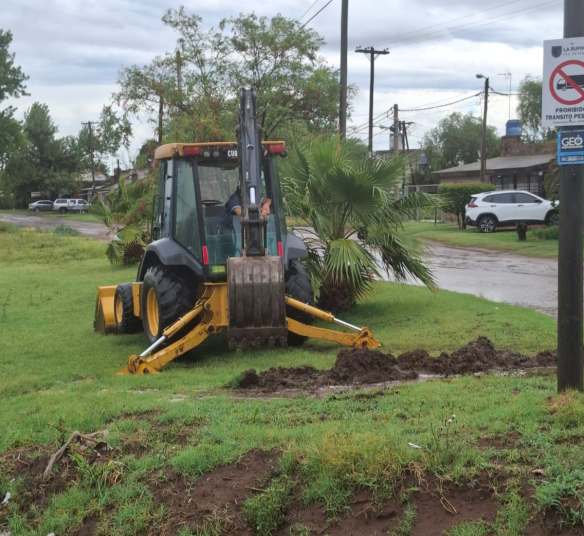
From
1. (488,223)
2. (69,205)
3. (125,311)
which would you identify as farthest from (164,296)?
(69,205)

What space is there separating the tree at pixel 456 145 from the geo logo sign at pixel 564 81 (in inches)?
3358

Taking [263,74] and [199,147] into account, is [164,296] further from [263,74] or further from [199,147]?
[263,74]

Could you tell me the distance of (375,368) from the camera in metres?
8.09

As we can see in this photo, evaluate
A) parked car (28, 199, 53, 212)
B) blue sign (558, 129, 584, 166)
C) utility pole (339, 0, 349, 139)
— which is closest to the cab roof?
blue sign (558, 129, 584, 166)

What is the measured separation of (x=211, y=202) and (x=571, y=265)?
5651 millimetres

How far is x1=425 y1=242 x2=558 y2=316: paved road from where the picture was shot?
48.5 feet

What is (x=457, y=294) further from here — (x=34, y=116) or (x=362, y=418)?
(x=34, y=116)

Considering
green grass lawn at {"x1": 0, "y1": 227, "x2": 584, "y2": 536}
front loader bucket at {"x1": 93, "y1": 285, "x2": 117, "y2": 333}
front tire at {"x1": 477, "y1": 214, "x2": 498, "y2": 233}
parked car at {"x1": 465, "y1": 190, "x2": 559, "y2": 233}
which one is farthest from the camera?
front tire at {"x1": 477, "y1": 214, "x2": 498, "y2": 233}

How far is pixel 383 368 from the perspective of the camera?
26.5 ft

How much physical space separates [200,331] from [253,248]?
115 centimetres

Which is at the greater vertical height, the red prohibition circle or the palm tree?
the red prohibition circle

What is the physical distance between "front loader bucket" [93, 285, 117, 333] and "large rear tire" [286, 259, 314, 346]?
2673 mm

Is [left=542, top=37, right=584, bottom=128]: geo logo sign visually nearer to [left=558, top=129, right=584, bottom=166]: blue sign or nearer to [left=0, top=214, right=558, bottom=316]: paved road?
[left=558, top=129, right=584, bottom=166]: blue sign

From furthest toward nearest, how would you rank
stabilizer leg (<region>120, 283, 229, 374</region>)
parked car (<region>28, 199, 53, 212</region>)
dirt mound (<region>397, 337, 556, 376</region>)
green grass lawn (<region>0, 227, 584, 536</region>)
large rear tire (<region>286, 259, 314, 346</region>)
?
parked car (<region>28, 199, 53, 212</region>)
large rear tire (<region>286, 259, 314, 346</region>)
stabilizer leg (<region>120, 283, 229, 374</region>)
dirt mound (<region>397, 337, 556, 376</region>)
green grass lawn (<region>0, 227, 584, 536</region>)
